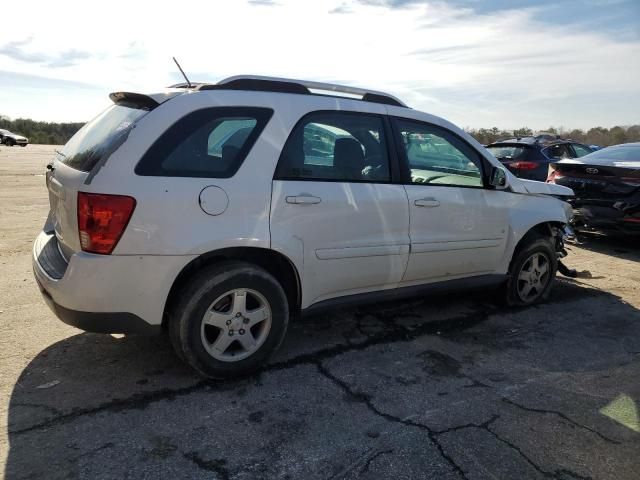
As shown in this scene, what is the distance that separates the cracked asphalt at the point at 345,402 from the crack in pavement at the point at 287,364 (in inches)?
0.5

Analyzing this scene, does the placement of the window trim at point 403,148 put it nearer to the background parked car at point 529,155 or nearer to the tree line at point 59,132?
the background parked car at point 529,155

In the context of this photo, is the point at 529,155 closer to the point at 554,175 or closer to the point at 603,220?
the point at 554,175

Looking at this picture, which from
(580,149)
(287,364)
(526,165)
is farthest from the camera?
(580,149)

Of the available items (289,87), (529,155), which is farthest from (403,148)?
(529,155)

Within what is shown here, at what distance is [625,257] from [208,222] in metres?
6.68

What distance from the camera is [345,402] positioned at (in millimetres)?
3166

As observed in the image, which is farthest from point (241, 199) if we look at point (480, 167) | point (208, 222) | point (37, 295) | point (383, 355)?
point (37, 295)

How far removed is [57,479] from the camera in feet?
7.74

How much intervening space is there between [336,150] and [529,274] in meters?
2.57

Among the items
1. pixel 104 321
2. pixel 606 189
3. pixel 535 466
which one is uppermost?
pixel 606 189

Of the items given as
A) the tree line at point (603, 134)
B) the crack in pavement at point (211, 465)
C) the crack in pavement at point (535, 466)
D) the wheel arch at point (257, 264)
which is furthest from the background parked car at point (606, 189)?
the tree line at point (603, 134)

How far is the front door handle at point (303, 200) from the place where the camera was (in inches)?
133

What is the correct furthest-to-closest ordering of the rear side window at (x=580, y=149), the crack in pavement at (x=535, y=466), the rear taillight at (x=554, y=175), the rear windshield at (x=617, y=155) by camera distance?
1. the rear side window at (x=580, y=149)
2. the rear taillight at (x=554, y=175)
3. the rear windshield at (x=617, y=155)
4. the crack in pavement at (x=535, y=466)

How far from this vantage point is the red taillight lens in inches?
113
